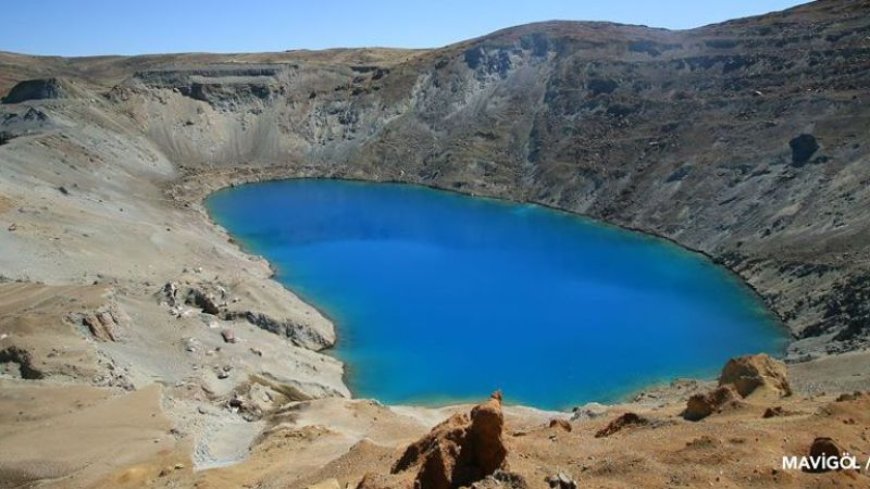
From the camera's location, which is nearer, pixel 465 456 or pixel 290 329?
pixel 465 456

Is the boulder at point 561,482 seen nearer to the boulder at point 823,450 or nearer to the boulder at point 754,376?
the boulder at point 823,450

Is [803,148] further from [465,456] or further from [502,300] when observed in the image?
[465,456]

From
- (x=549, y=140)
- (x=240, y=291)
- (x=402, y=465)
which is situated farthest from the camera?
(x=549, y=140)

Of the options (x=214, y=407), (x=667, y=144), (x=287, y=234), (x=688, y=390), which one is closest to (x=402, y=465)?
(x=214, y=407)

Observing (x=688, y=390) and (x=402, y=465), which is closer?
(x=402, y=465)

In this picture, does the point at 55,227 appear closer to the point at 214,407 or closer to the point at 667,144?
the point at 214,407

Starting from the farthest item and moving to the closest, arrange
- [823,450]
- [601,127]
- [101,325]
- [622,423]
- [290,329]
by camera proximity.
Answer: [601,127] < [290,329] < [101,325] < [622,423] < [823,450]

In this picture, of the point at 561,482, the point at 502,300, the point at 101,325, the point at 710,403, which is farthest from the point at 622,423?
the point at 502,300
